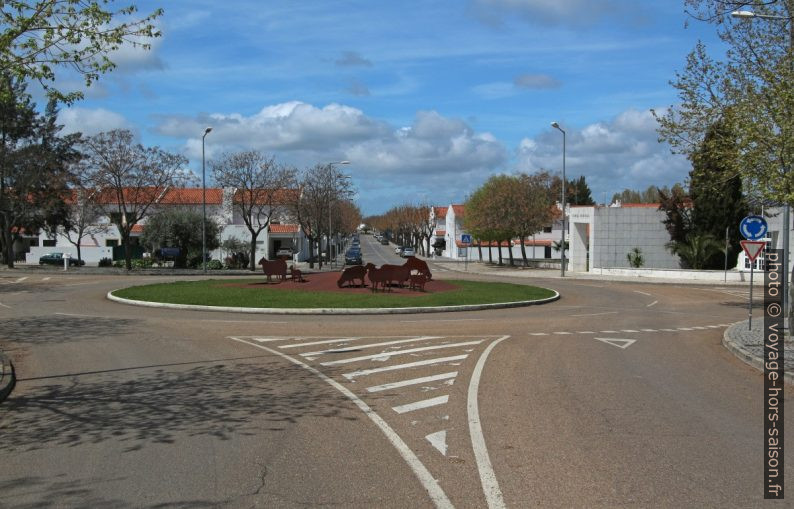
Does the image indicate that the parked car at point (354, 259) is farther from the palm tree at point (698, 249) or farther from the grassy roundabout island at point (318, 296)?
the grassy roundabout island at point (318, 296)

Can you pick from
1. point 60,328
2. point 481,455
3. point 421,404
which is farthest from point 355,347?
point 60,328

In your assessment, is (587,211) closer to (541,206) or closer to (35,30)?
(541,206)

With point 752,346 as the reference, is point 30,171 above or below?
above

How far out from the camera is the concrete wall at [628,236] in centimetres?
5162

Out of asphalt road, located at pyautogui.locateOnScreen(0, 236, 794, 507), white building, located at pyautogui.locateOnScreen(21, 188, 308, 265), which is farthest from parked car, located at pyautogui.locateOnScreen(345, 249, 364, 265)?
asphalt road, located at pyautogui.locateOnScreen(0, 236, 794, 507)

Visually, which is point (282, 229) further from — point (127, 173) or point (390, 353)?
point (390, 353)

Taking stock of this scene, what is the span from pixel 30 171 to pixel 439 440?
44.4 m

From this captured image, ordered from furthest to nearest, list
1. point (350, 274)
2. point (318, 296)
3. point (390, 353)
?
point (350, 274) → point (318, 296) → point (390, 353)

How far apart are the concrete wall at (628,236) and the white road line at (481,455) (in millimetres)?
43910

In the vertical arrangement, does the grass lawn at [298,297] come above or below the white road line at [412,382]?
above

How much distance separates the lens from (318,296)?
80.5 ft

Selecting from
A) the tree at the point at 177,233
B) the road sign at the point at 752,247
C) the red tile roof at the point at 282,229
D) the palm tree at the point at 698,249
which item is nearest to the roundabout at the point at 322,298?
the road sign at the point at 752,247

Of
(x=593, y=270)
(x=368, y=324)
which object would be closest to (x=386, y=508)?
(x=368, y=324)

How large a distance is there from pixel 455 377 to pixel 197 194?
72.7 meters
